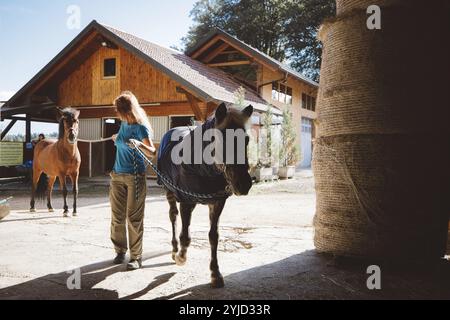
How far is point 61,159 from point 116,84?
8941mm

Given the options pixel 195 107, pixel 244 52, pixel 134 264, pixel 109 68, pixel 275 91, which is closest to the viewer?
pixel 134 264

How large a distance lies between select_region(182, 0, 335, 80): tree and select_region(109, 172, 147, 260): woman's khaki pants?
3081cm

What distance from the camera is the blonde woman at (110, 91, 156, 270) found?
3.84 metres

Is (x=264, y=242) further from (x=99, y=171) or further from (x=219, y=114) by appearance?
(x=99, y=171)

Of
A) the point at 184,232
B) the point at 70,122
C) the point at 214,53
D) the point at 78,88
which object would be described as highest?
the point at 214,53

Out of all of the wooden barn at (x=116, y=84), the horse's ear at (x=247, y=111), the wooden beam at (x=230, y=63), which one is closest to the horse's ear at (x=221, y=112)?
the horse's ear at (x=247, y=111)

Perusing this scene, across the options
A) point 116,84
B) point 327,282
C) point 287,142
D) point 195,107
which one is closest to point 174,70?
point 195,107

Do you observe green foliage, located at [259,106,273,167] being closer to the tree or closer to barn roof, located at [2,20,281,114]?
barn roof, located at [2,20,281,114]

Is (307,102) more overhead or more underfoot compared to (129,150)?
more overhead

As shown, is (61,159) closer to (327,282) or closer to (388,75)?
(327,282)

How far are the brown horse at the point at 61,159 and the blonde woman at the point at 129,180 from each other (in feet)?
10.7

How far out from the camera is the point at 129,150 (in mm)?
3922

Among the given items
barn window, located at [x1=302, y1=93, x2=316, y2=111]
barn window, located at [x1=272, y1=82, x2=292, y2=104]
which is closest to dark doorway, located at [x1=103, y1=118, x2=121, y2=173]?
barn window, located at [x1=272, y1=82, x2=292, y2=104]
